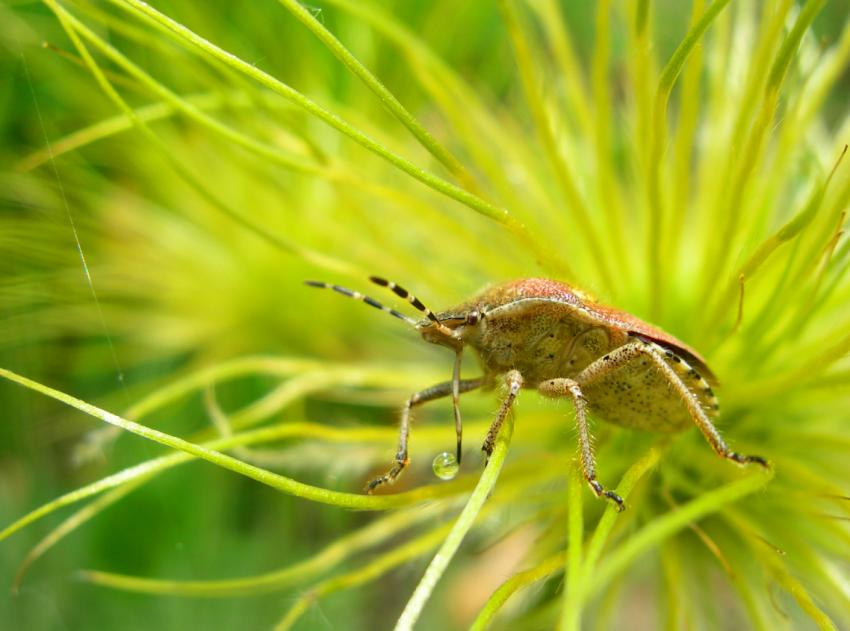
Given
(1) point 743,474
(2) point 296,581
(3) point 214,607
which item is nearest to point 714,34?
(1) point 743,474

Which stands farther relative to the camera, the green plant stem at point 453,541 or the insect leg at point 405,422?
the insect leg at point 405,422

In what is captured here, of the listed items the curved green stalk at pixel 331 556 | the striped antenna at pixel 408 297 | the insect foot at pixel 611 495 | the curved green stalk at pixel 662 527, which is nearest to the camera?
the curved green stalk at pixel 662 527

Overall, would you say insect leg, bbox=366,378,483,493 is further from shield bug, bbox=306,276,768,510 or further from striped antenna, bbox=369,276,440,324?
striped antenna, bbox=369,276,440,324

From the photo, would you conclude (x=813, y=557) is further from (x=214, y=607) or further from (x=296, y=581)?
(x=214, y=607)

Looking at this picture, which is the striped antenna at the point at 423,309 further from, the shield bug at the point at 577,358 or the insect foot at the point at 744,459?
the insect foot at the point at 744,459

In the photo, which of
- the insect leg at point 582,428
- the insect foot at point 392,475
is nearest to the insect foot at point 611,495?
the insect leg at point 582,428

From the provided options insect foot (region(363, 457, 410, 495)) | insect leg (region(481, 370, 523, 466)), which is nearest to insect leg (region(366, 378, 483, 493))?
insect foot (region(363, 457, 410, 495))

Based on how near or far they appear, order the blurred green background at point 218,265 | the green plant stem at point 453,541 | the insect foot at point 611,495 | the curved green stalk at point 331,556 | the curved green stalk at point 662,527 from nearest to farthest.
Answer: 1. the curved green stalk at point 662,527
2. the green plant stem at point 453,541
3. the insect foot at point 611,495
4. the curved green stalk at point 331,556
5. the blurred green background at point 218,265
